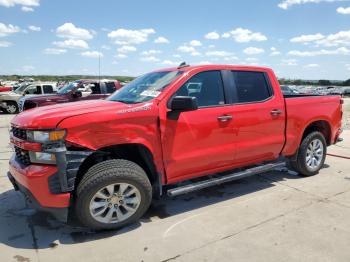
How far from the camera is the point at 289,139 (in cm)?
522

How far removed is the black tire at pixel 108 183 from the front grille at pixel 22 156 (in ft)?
1.98

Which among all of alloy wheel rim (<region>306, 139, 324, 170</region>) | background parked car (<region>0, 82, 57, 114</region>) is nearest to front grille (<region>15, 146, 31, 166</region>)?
alloy wheel rim (<region>306, 139, 324, 170</region>)

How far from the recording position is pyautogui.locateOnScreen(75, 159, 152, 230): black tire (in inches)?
138

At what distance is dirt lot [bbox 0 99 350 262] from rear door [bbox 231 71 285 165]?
0.64 metres

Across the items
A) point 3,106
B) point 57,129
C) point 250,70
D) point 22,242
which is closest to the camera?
point 57,129

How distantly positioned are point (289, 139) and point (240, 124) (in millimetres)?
1161

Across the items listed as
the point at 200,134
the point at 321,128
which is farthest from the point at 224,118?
the point at 321,128

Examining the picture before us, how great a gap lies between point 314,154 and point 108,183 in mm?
3852

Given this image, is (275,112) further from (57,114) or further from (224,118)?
(57,114)

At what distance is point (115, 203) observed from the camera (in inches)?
146

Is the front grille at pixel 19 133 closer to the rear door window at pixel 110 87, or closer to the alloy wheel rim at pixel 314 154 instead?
the alloy wheel rim at pixel 314 154

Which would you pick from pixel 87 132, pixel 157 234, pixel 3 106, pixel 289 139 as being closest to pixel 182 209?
pixel 157 234

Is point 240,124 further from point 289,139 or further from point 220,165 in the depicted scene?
point 289,139

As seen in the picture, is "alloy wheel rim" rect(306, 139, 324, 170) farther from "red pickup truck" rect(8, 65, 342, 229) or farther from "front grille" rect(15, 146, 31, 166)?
"front grille" rect(15, 146, 31, 166)
